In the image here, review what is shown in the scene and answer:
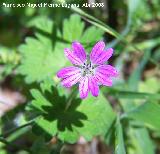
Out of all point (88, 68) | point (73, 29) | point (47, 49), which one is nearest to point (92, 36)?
point (73, 29)

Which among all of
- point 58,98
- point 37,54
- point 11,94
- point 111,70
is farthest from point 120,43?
point 11,94

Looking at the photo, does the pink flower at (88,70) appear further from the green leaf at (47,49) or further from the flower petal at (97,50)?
the green leaf at (47,49)

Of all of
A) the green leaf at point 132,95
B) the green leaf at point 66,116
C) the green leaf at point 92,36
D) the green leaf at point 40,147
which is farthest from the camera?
the green leaf at point 92,36

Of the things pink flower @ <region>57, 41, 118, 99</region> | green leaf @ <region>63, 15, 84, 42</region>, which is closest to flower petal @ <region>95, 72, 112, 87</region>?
pink flower @ <region>57, 41, 118, 99</region>

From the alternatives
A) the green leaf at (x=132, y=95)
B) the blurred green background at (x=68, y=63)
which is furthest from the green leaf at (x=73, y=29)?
the green leaf at (x=132, y=95)

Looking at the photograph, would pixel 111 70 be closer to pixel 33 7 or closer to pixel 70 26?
pixel 70 26

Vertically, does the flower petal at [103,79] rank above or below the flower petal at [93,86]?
above

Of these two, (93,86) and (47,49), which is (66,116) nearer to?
(93,86)

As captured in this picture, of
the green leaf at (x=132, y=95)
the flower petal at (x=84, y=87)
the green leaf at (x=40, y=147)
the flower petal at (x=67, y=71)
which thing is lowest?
the green leaf at (x=40, y=147)

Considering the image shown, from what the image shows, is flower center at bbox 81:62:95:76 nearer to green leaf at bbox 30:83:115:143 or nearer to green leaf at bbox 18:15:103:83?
green leaf at bbox 30:83:115:143
